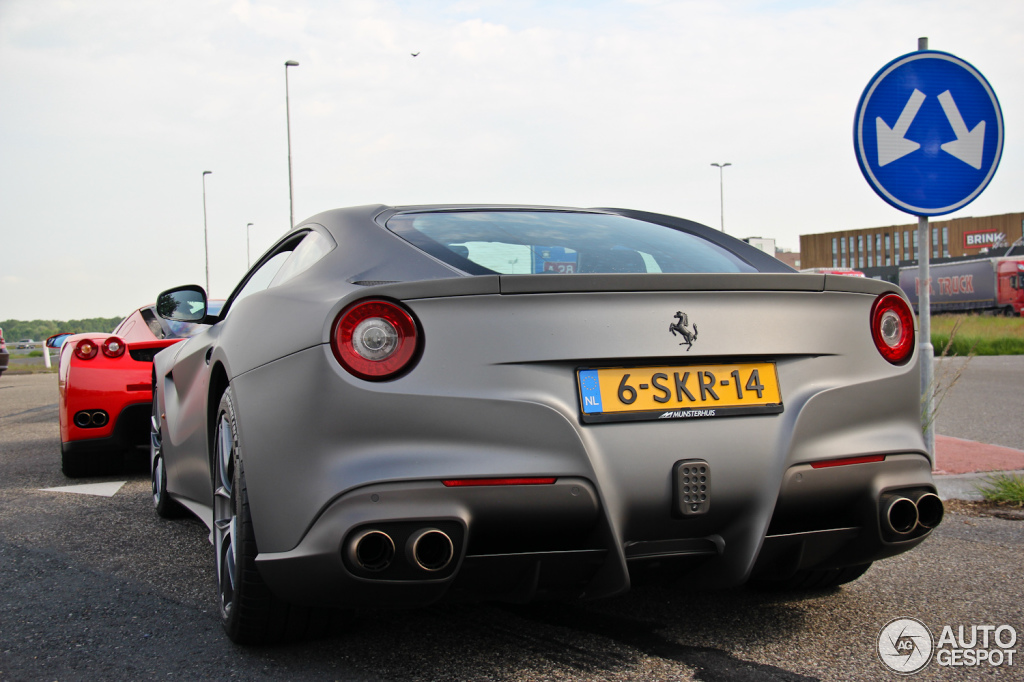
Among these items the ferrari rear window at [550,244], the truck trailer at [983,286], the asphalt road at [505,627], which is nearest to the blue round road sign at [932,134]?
the asphalt road at [505,627]

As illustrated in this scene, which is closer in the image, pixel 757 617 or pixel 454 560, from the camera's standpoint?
pixel 454 560

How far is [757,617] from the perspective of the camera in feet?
10.4

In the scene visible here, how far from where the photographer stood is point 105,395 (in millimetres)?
6336

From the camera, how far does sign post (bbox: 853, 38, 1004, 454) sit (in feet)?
17.0

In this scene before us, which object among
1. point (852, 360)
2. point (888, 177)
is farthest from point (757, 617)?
point (888, 177)

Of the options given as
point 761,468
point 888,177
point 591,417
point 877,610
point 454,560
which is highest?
point 888,177

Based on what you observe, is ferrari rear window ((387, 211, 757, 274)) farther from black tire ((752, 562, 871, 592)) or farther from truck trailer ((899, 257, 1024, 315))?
truck trailer ((899, 257, 1024, 315))

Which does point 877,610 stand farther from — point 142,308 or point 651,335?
point 142,308

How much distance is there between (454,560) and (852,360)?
1264 mm

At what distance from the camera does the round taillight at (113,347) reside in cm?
649

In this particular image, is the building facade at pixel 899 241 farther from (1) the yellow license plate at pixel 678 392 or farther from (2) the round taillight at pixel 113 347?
(1) the yellow license plate at pixel 678 392

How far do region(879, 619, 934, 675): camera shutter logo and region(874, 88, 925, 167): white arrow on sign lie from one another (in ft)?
9.59

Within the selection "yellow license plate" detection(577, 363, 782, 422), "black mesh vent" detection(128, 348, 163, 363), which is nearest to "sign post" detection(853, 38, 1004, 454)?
"yellow license plate" detection(577, 363, 782, 422)

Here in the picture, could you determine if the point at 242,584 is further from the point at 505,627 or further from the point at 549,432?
the point at 549,432
